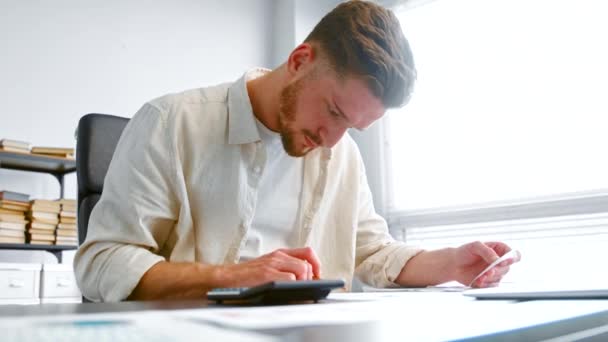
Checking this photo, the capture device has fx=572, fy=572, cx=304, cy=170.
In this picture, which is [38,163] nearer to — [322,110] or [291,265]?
[322,110]

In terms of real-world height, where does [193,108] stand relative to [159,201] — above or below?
above

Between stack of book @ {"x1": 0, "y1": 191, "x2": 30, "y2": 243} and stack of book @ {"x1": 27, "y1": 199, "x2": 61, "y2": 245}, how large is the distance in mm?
34

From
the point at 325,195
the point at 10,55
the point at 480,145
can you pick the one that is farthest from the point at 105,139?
the point at 480,145

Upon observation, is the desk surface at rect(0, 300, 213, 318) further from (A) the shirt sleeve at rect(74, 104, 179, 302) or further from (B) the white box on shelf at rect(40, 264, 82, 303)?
(B) the white box on shelf at rect(40, 264, 82, 303)

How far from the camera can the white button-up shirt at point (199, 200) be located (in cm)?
105

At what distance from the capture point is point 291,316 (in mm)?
457

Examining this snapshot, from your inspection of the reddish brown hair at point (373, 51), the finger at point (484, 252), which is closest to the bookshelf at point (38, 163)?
the reddish brown hair at point (373, 51)

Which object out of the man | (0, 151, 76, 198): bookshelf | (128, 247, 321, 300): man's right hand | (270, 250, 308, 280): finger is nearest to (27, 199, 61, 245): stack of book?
(0, 151, 76, 198): bookshelf

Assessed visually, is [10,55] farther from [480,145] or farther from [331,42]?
[480,145]

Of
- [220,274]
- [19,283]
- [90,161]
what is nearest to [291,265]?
[220,274]

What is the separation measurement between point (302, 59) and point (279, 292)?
0.78 m

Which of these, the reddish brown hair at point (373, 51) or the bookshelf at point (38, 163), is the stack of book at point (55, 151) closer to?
the bookshelf at point (38, 163)

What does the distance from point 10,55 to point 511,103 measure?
251 centimetres

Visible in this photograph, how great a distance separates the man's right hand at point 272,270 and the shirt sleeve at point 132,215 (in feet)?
0.54
